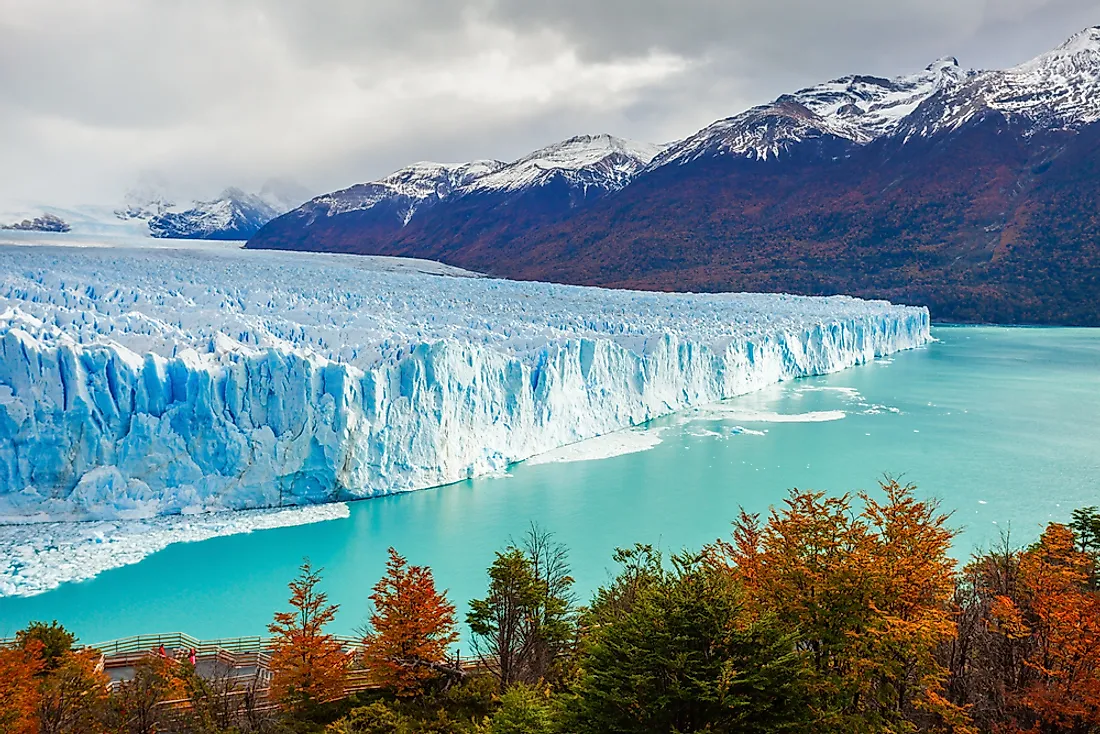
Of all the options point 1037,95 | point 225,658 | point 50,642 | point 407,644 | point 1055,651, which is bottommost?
point 225,658

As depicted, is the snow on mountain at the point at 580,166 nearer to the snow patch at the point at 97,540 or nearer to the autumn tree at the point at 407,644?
the snow patch at the point at 97,540

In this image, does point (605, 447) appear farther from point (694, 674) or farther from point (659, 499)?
point (694, 674)

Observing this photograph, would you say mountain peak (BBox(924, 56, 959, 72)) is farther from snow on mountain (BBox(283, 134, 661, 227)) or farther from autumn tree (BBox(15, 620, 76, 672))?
autumn tree (BBox(15, 620, 76, 672))

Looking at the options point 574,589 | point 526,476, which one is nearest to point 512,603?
point 574,589

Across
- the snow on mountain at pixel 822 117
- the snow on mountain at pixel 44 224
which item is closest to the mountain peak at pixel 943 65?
the snow on mountain at pixel 822 117

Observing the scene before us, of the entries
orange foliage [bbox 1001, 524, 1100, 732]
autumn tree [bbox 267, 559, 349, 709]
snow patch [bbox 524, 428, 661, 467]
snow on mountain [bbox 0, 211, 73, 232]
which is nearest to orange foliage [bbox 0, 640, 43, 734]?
autumn tree [bbox 267, 559, 349, 709]

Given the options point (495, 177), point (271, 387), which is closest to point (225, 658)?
point (271, 387)

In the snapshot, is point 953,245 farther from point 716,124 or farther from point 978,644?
point 978,644
